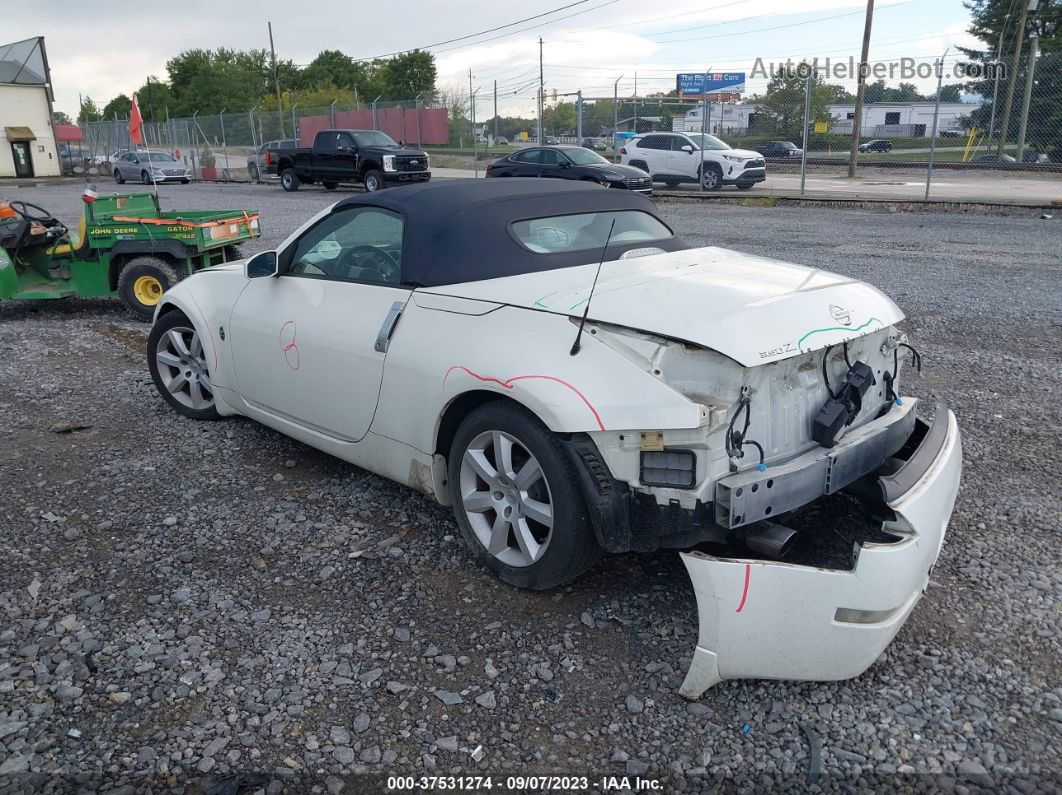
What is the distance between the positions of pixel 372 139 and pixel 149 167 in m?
12.1

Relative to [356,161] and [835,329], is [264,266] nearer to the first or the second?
[835,329]

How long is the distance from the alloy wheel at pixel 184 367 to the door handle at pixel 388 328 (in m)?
1.83

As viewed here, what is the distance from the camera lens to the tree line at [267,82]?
70.2 metres

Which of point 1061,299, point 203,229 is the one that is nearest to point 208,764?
point 203,229

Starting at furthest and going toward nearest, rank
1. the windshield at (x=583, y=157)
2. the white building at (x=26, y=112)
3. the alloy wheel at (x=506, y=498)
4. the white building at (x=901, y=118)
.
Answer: the white building at (x=26, y=112) < the white building at (x=901, y=118) < the windshield at (x=583, y=157) < the alloy wheel at (x=506, y=498)

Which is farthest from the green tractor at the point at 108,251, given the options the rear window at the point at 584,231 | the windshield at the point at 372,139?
the windshield at the point at 372,139

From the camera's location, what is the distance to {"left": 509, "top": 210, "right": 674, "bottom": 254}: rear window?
396cm

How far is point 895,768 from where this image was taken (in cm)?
248

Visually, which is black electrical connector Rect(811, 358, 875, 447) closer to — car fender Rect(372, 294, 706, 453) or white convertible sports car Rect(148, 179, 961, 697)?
white convertible sports car Rect(148, 179, 961, 697)

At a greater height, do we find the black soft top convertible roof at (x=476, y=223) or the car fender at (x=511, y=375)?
the black soft top convertible roof at (x=476, y=223)

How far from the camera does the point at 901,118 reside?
32375mm

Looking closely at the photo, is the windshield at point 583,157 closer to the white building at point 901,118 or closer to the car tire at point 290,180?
the white building at point 901,118

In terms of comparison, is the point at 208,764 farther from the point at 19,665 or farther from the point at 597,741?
the point at 597,741

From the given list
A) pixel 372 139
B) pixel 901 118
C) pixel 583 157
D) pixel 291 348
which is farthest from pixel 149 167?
pixel 291 348
